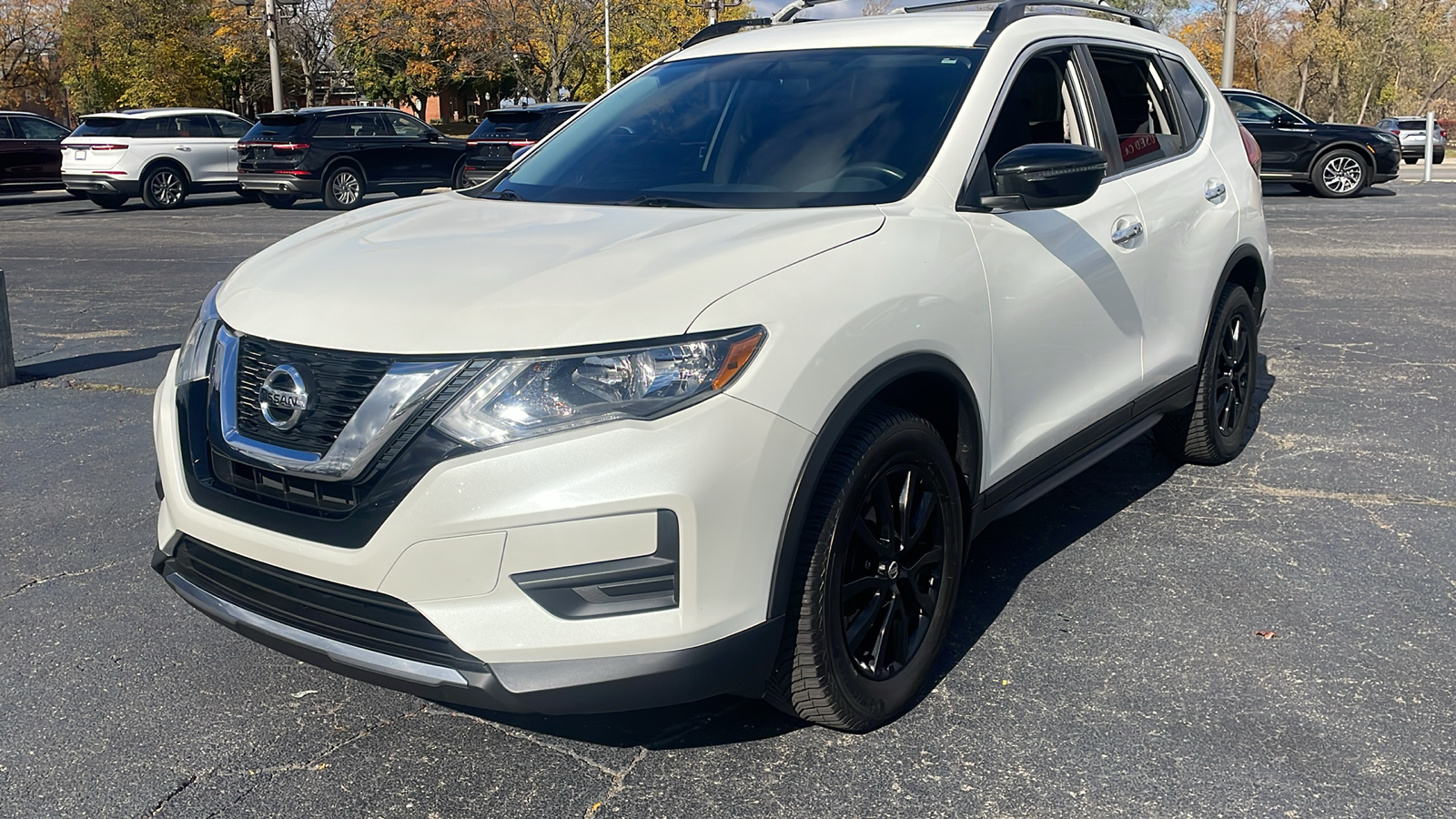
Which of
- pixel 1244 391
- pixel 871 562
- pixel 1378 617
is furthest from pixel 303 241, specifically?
pixel 1244 391

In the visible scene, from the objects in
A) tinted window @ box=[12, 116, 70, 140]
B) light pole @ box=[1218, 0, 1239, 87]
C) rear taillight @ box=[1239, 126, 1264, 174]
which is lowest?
tinted window @ box=[12, 116, 70, 140]

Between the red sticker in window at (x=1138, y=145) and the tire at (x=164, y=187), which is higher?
the red sticker in window at (x=1138, y=145)

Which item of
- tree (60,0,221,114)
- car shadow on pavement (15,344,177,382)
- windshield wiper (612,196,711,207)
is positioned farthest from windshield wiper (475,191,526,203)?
tree (60,0,221,114)

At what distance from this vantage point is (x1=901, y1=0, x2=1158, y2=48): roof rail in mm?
3756

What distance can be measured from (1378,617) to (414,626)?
2854mm

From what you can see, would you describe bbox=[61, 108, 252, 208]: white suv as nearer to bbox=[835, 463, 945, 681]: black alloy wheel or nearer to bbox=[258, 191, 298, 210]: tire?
bbox=[258, 191, 298, 210]: tire

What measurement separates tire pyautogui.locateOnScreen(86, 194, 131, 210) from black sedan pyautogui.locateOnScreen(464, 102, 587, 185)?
596 cm

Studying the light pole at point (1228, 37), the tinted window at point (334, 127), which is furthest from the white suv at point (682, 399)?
the light pole at point (1228, 37)

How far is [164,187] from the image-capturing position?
20.9 metres

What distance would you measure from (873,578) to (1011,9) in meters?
2.00

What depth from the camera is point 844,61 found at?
3.85m

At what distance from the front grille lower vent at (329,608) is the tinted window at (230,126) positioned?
20.9m

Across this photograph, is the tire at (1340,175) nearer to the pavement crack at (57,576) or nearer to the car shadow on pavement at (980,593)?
the car shadow on pavement at (980,593)

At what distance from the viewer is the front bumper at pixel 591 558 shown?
237cm
